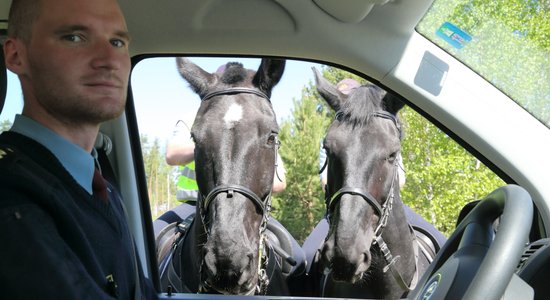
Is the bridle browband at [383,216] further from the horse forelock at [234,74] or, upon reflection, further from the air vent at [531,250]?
the air vent at [531,250]

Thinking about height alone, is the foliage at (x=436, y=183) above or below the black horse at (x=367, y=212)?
below

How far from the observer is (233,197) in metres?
3.33

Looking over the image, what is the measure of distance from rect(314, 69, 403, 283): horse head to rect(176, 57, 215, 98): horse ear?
30.1 inches

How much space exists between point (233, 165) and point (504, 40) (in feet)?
5.69

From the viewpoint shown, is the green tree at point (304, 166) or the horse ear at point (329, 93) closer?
the horse ear at point (329, 93)

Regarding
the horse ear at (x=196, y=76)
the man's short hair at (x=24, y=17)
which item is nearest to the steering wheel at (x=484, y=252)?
the man's short hair at (x=24, y=17)

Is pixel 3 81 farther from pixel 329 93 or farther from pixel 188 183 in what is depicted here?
pixel 188 183

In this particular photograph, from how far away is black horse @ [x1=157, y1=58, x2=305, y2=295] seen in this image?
3213 mm

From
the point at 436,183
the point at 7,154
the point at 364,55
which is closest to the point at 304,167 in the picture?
the point at 436,183

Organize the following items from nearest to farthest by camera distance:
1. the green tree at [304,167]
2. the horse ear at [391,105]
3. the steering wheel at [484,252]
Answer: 1. the steering wheel at [484,252]
2. the horse ear at [391,105]
3. the green tree at [304,167]

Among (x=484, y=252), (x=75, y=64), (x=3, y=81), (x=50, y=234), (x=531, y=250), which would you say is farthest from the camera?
Answer: (x=3, y=81)

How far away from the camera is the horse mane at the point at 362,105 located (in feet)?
11.4

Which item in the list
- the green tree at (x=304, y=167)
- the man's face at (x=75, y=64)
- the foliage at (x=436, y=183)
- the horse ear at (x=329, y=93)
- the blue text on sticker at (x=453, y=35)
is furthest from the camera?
the green tree at (x=304, y=167)

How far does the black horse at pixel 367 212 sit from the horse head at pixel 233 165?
36 centimetres
